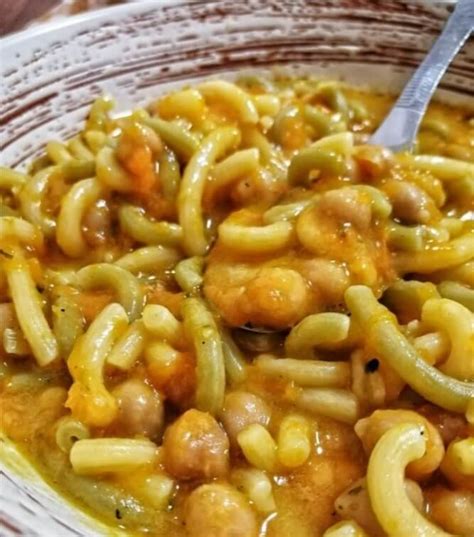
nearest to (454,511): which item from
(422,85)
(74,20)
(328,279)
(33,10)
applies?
(328,279)

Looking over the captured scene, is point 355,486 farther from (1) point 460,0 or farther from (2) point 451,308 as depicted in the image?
(1) point 460,0

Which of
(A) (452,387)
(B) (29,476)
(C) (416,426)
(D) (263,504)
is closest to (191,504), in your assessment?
(D) (263,504)

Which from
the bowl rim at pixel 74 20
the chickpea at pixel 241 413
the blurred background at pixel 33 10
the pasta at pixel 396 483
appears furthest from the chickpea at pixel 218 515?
the blurred background at pixel 33 10

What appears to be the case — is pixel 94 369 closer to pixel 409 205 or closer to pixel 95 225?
pixel 95 225

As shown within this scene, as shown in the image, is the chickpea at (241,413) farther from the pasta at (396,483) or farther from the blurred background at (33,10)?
the blurred background at (33,10)

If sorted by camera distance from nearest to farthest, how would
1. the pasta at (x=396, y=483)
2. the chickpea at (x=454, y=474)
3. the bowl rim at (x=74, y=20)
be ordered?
the pasta at (x=396, y=483) < the chickpea at (x=454, y=474) < the bowl rim at (x=74, y=20)

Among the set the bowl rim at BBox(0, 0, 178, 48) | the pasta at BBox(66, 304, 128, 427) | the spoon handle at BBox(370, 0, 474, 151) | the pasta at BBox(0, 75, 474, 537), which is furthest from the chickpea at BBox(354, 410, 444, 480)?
the bowl rim at BBox(0, 0, 178, 48)
